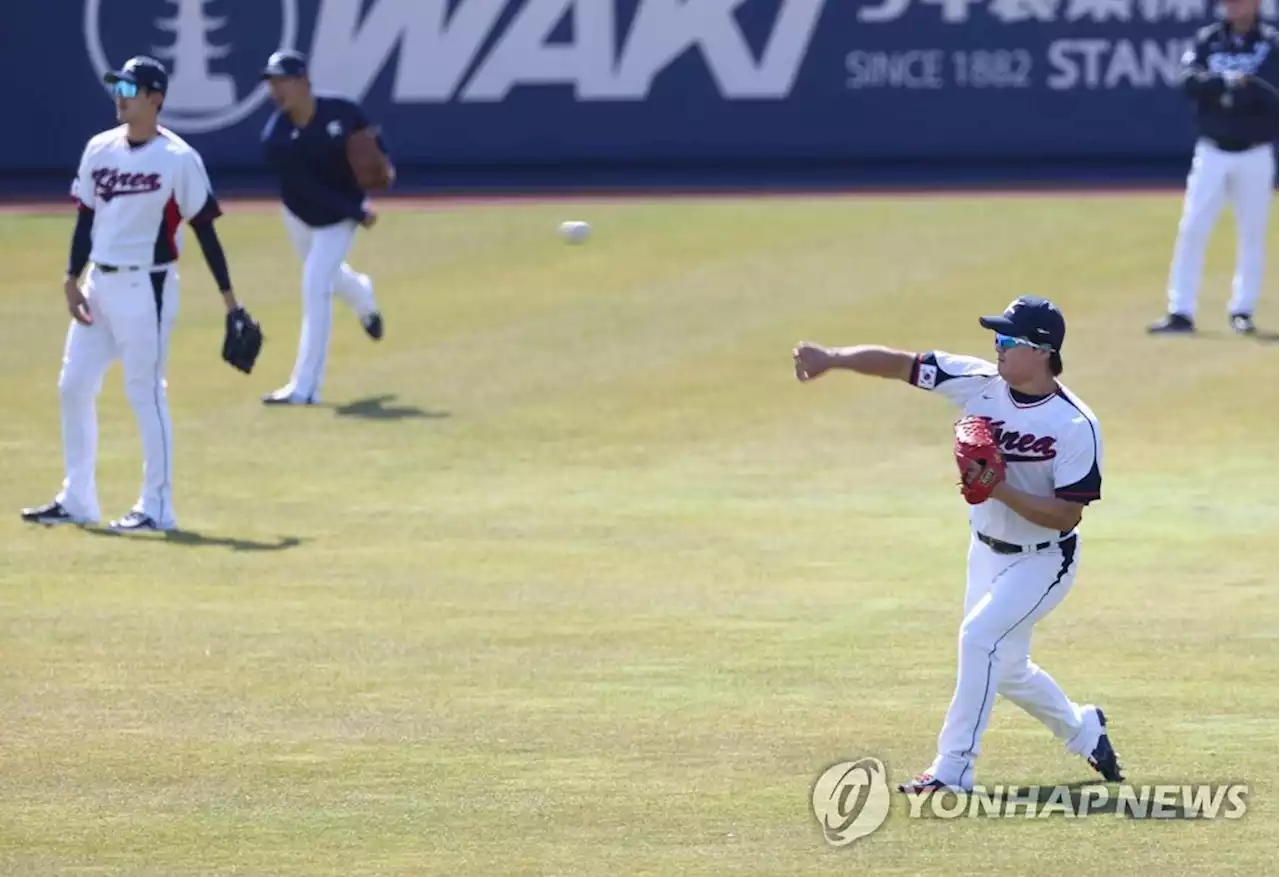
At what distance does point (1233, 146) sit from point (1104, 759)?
1004cm

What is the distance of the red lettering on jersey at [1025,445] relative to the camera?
22.4 ft

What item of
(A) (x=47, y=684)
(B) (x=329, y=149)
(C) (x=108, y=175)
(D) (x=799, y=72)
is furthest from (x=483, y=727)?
(D) (x=799, y=72)

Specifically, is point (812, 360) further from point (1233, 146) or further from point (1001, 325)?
point (1233, 146)

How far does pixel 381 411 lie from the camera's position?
565 inches

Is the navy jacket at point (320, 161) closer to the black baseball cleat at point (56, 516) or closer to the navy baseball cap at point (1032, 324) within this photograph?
the black baseball cleat at point (56, 516)

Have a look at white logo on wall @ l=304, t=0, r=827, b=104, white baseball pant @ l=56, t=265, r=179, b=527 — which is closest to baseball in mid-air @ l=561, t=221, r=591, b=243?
white logo on wall @ l=304, t=0, r=827, b=104

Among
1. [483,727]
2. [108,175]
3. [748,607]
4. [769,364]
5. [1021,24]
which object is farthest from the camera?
[1021,24]

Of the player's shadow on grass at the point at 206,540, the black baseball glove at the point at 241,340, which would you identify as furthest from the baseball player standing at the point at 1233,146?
the player's shadow on grass at the point at 206,540

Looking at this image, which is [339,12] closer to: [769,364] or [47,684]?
[769,364]

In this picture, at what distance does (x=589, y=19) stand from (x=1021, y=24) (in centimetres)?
453

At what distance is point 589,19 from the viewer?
24.5 meters

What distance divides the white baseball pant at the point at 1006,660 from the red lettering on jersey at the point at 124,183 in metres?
5.07

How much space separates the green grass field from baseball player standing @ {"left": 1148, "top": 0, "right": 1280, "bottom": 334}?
57 cm

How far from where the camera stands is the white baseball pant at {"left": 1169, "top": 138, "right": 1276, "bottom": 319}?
53.2 feet
